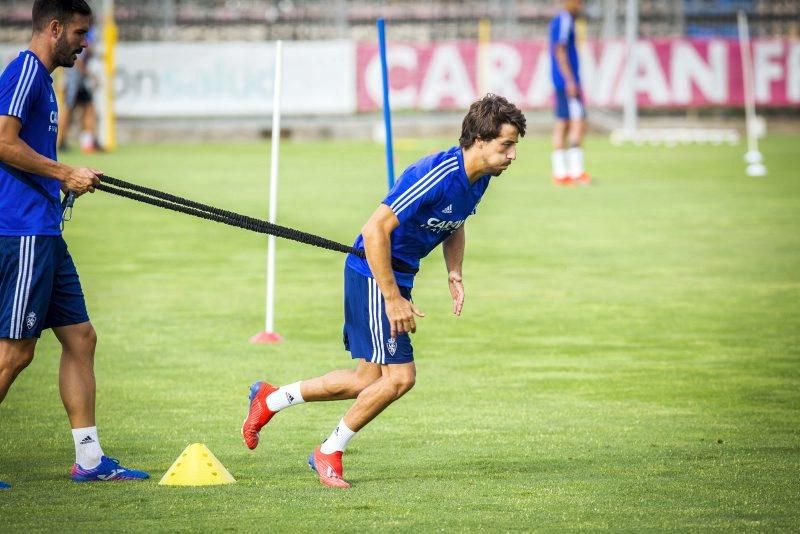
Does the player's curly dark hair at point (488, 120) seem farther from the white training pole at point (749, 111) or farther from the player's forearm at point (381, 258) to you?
the white training pole at point (749, 111)

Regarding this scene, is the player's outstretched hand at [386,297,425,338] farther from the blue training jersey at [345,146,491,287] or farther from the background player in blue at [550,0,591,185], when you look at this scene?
the background player in blue at [550,0,591,185]

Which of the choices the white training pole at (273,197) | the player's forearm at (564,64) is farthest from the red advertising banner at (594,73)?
the white training pole at (273,197)

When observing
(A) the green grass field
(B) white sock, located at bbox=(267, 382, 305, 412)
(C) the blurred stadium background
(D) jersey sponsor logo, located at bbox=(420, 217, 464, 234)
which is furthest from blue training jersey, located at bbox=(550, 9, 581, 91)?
(D) jersey sponsor logo, located at bbox=(420, 217, 464, 234)

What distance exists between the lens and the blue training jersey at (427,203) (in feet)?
20.9

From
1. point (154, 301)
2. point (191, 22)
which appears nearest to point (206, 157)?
point (191, 22)

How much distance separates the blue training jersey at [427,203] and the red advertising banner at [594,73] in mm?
27024

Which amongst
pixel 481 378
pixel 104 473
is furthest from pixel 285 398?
pixel 481 378

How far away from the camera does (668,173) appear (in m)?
24.4

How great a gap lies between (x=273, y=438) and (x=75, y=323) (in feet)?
4.64

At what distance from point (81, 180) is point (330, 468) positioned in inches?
65.5

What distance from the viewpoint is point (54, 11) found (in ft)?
21.2

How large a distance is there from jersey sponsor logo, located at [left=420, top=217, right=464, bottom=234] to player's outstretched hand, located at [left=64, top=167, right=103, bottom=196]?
1.42 m

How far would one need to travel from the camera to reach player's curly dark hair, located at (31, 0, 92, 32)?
645 centimetres

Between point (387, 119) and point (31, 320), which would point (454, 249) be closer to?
point (387, 119)
